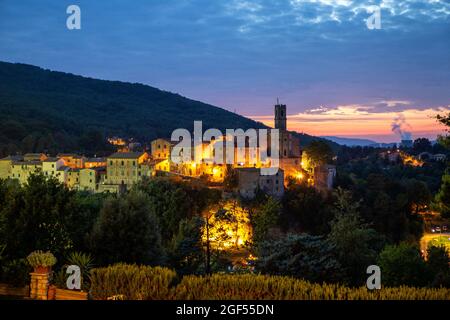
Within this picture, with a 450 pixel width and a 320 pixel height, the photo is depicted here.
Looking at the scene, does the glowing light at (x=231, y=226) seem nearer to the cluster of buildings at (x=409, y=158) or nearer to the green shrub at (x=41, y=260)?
the green shrub at (x=41, y=260)

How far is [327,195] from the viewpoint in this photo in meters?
48.9

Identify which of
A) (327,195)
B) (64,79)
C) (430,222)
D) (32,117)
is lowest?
(430,222)

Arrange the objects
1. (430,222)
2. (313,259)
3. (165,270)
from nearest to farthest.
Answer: (165,270) → (313,259) → (430,222)

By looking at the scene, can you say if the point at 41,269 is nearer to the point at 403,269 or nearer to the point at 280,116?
the point at 403,269

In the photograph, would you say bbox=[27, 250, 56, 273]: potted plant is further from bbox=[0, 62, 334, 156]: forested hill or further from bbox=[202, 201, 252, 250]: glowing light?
bbox=[0, 62, 334, 156]: forested hill

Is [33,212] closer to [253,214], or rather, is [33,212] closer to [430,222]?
[253,214]

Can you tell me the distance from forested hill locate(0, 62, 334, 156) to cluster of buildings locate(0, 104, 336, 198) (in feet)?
38.0

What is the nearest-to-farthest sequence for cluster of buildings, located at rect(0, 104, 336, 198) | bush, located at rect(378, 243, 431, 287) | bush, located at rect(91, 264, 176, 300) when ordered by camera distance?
bush, located at rect(91, 264, 176, 300) → bush, located at rect(378, 243, 431, 287) → cluster of buildings, located at rect(0, 104, 336, 198)

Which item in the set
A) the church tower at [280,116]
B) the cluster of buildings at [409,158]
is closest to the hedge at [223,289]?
the church tower at [280,116]

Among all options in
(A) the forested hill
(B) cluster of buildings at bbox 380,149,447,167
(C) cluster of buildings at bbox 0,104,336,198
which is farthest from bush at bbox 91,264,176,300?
(B) cluster of buildings at bbox 380,149,447,167

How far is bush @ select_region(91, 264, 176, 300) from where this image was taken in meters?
9.21
